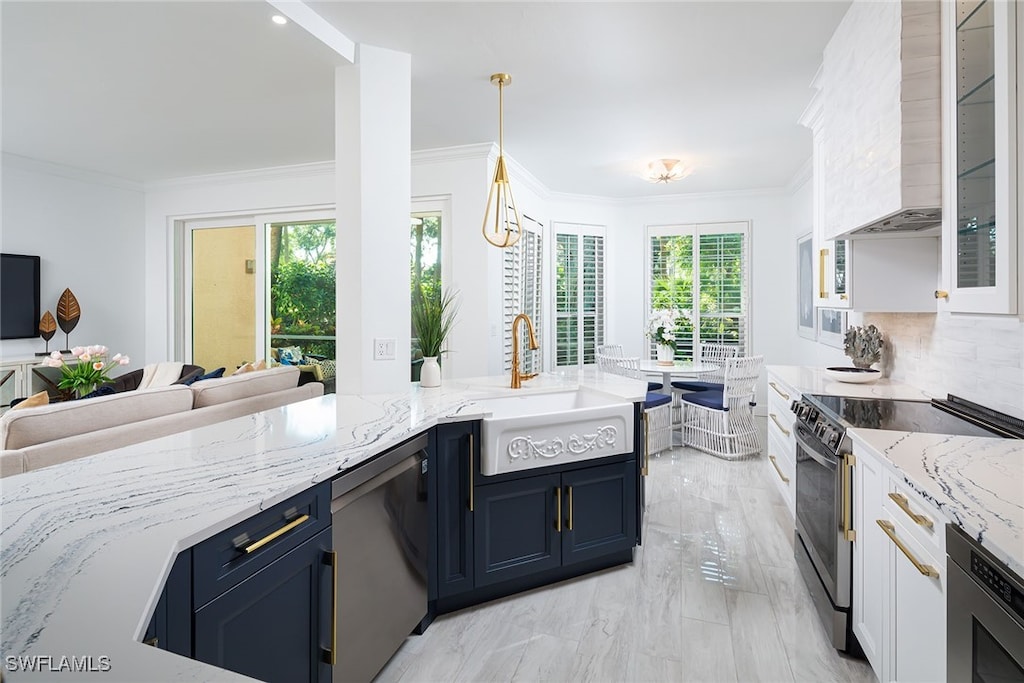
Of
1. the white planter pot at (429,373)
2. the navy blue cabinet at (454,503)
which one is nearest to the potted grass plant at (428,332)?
the white planter pot at (429,373)

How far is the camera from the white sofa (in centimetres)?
209

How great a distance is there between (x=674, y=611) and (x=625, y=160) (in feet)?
12.8

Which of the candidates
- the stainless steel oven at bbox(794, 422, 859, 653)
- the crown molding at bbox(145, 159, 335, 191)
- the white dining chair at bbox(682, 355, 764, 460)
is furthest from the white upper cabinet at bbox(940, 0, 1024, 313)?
the crown molding at bbox(145, 159, 335, 191)

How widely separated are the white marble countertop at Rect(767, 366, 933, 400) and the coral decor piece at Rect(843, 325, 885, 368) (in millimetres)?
140

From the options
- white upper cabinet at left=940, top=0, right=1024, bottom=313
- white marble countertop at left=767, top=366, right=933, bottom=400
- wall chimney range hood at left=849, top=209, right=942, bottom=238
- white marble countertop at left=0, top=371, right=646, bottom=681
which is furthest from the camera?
white marble countertop at left=767, top=366, right=933, bottom=400

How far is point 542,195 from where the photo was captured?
6.01 meters

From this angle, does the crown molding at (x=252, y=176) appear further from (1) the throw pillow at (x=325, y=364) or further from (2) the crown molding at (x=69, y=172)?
(1) the throw pillow at (x=325, y=364)

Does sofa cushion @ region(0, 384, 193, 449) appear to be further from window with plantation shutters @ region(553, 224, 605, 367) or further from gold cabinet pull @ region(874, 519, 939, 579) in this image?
window with plantation shutters @ region(553, 224, 605, 367)

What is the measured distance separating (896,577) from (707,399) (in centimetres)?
341

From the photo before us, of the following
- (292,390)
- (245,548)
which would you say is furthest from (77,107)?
(245,548)

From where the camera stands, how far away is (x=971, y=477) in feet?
4.45

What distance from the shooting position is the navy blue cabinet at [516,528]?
90.8 inches

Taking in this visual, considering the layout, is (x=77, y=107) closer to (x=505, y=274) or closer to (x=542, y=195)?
(x=505, y=274)

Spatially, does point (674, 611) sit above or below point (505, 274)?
below
